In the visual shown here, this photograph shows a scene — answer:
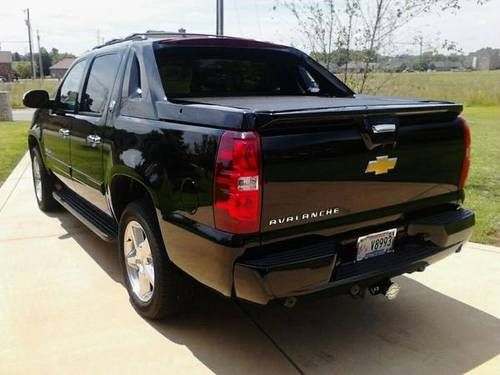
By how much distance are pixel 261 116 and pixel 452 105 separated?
1466mm

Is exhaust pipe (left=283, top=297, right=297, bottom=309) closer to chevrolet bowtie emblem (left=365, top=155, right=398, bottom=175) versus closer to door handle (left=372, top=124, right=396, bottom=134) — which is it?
chevrolet bowtie emblem (left=365, top=155, right=398, bottom=175)

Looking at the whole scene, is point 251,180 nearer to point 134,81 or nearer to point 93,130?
point 134,81

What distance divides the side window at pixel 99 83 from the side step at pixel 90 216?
0.89 m

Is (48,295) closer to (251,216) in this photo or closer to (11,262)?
(11,262)

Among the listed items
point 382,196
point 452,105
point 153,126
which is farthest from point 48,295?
point 452,105

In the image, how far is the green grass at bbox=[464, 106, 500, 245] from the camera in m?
5.46

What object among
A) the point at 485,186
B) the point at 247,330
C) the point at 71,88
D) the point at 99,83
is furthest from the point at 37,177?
the point at 485,186

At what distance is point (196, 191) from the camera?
2.82 m

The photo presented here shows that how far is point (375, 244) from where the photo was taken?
314cm

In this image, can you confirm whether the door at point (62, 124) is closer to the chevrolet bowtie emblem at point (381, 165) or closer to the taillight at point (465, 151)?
the chevrolet bowtie emblem at point (381, 165)

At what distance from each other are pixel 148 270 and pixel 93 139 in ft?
3.95

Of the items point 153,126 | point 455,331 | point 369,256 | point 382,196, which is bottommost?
point 455,331

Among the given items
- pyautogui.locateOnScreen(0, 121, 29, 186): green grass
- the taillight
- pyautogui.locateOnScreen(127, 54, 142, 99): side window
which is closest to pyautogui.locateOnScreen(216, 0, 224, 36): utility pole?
pyautogui.locateOnScreen(0, 121, 29, 186): green grass

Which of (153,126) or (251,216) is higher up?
(153,126)
